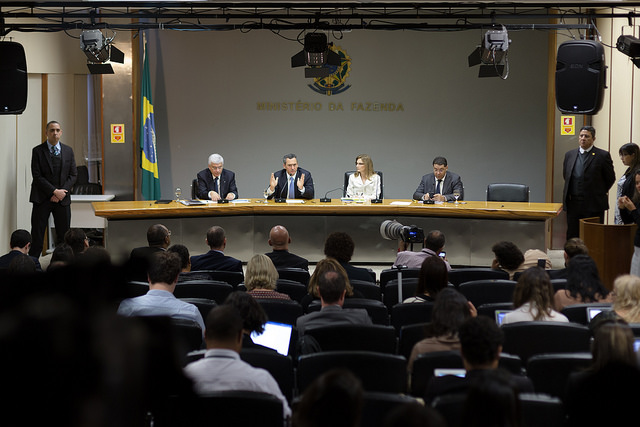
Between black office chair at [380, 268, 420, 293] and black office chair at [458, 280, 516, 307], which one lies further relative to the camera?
black office chair at [380, 268, 420, 293]

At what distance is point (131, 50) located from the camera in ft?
36.5

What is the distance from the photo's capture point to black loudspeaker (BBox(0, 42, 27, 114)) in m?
7.29

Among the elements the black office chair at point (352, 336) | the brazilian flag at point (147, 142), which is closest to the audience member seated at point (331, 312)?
the black office chair at point (352, 336)

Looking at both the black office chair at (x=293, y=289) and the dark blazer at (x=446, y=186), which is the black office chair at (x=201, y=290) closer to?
the black office chair at (x=293, y=289)

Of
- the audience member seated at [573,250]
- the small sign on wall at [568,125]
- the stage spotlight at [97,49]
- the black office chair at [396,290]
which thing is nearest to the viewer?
Answer: the black office chair at [396,290]

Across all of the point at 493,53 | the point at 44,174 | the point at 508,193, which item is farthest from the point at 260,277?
the point at 508,193

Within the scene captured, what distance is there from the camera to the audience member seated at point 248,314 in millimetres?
3717

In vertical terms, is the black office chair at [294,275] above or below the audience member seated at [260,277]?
below

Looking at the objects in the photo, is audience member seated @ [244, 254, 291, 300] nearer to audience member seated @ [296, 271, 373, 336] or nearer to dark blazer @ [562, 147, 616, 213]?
audience member seated @ [296, 271, 373, 336]

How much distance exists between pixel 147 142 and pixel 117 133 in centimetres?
46

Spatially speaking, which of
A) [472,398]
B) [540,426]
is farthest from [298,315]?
[472,398]

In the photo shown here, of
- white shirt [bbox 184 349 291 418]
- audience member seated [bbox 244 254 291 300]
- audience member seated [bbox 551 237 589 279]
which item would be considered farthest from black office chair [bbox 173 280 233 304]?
audience member seated [bbox 551 237 589 279]

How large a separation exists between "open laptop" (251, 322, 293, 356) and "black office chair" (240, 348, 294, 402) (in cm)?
54

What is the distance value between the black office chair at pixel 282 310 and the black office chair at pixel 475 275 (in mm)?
1891
